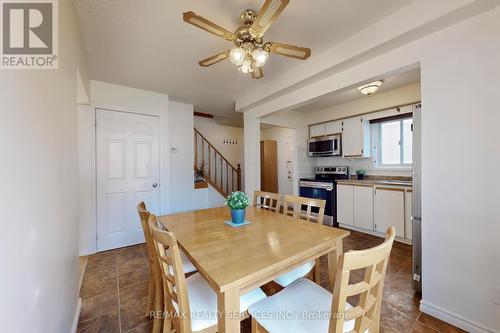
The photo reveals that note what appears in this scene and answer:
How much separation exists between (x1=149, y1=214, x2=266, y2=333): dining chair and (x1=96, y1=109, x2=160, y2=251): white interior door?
7.58 ft

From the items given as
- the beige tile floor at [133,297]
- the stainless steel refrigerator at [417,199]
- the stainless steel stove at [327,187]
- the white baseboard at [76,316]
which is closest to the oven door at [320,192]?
the stainless steel stove at [327,187]

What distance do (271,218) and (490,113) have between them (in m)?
1.70

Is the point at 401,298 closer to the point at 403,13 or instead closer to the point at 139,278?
the point at 403,13

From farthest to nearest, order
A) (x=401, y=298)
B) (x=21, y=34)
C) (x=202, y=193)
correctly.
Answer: (x=202, y=193) < (x=401, y=298) < (x=21, y=34)

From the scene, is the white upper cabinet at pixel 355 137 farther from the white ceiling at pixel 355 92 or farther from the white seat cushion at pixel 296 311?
the white seat cushion at pixel 296 311

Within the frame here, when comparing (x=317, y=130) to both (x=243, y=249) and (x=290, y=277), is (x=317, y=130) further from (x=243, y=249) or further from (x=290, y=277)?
(x=243, y=249)

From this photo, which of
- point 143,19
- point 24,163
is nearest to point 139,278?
point 24,163

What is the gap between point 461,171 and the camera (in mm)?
1499

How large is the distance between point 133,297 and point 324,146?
394 cm

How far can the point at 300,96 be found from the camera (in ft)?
9.09

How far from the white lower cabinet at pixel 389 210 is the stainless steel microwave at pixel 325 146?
1.16 meters

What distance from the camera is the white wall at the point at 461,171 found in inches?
54.6

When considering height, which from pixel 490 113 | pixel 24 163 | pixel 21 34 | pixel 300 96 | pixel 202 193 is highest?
pixel 300 96

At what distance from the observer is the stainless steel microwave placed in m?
4.12
